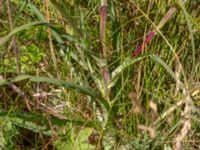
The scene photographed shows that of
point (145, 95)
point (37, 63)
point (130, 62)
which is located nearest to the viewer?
point (130, 62)

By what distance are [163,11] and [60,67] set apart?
0.36 m

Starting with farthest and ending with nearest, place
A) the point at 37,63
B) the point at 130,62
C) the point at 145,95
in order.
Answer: the point at 37,63 → the point at 145,95 → the point at 130,62

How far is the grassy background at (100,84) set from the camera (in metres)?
1.12

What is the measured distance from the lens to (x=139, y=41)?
1.31 meters

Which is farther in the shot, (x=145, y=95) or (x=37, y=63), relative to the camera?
(x=37, y=63)

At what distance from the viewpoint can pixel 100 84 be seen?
1.20 m

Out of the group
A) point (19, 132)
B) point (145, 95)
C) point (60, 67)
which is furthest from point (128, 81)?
point (19, 132)

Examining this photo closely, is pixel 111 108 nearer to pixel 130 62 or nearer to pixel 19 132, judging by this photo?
pixel 130 62

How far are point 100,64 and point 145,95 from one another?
0.59ft

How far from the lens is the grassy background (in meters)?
1.12

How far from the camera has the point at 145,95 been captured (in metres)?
1.27

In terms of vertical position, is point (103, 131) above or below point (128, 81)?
below

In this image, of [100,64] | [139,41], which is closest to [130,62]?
[100,64]

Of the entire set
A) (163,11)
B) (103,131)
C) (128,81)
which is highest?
(163,11)
